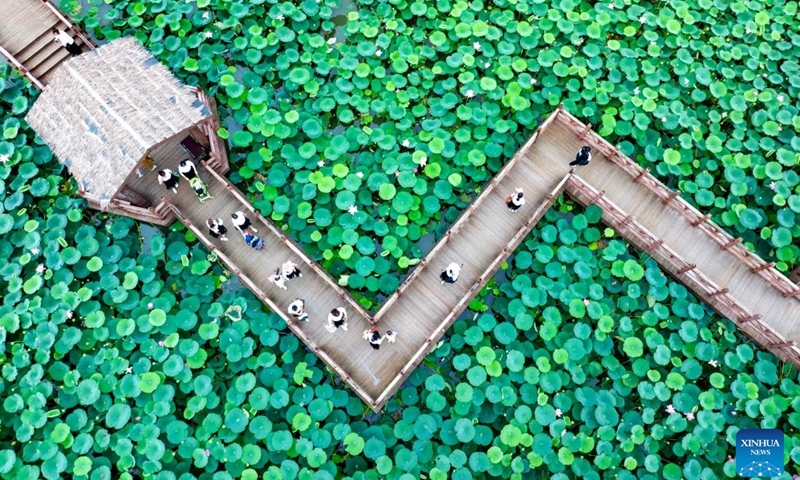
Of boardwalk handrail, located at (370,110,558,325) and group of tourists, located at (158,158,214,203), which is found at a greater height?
boardwalk handrail, located at (370,110,558,325)

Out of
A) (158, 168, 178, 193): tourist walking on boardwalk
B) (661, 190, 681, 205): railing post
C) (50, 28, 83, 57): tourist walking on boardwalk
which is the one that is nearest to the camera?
(158, 168, 178, 193): tourist walking on boardwalk

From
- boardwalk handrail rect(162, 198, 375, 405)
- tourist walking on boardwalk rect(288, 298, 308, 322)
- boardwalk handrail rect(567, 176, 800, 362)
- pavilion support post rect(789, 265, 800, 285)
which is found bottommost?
boardwalk handrail rect(162, 198, 375, 405)

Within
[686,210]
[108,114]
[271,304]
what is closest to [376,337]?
→ [271,304]

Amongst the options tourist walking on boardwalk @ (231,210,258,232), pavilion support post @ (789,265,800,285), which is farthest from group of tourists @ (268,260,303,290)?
pavilion support post @ (789,265,800,285)

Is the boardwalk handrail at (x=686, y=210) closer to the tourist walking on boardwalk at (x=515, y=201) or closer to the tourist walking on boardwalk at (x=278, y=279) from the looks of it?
the tourist walking on boardwalk at (x=515, y=201)

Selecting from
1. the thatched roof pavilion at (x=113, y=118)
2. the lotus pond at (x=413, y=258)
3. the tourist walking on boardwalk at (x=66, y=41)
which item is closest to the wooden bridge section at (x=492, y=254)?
the lotus pond at (x=413, y=258)

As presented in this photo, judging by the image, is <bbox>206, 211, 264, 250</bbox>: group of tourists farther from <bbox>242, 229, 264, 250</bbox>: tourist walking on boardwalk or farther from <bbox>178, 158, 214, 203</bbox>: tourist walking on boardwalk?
<bbox>178, 158, 214, 203</bbox>: tourist walking on boardwalk
